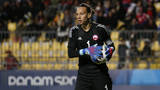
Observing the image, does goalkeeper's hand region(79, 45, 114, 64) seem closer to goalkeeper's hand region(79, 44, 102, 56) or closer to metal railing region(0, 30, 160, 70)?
goalkeeper's hand region(79, 44, 102, 56)

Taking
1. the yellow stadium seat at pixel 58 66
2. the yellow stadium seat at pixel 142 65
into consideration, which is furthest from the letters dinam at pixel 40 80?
the yellow stadium seat at pixel 142 65

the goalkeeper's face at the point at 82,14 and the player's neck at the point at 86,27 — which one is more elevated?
the goalkeeper's face at the point at 82,14

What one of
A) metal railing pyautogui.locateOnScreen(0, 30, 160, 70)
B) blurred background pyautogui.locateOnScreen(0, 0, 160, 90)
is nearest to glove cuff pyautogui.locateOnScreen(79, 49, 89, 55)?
blurred background pyautogui.locateOnScreen(0, 0, 160, 90)

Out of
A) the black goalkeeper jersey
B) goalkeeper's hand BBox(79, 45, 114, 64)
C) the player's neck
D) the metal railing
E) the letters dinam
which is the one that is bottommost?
the letters dinam

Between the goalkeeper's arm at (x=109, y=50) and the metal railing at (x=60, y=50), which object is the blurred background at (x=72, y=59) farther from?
the goalkeeper's arm at (x=109, y=50)

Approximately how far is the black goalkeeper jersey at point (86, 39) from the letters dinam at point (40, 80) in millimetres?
6809

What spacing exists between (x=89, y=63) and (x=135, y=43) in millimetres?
6689

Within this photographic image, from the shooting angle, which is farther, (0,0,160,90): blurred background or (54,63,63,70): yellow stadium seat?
(54,63,63,70): yellow stadium seat

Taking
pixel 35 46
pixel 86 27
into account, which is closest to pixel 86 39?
pixel 86 27

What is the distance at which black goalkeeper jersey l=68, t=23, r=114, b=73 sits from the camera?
19.1ft

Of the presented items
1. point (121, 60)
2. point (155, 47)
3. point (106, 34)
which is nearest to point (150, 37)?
point (155, 47)

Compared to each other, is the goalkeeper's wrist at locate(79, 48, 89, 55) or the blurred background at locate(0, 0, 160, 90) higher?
the goalkeeper's wrist at locate(79, 48, 89, 55)

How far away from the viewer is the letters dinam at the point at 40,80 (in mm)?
12695

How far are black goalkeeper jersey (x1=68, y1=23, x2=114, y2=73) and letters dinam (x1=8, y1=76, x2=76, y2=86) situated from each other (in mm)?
6809
